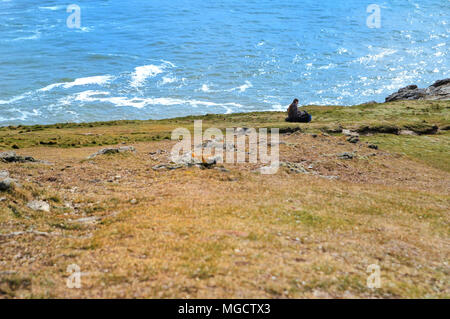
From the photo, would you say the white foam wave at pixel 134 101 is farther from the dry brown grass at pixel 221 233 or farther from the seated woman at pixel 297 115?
the dry brown grass at pixel 221 233

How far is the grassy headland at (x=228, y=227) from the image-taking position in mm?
13836

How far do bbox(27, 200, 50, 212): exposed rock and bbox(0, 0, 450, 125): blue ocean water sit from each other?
6877 cm

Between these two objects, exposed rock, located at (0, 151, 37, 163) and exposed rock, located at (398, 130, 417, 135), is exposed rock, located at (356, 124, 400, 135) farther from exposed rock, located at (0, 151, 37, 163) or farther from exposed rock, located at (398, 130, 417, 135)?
exposed rock, located at (0, 151, 37, 163)

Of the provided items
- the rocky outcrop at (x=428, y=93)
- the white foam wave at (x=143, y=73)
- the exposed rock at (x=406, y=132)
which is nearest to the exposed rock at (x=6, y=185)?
the exposed rock at (x=406, y=132)

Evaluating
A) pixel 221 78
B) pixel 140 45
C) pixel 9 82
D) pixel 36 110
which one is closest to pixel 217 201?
pixel 36 110

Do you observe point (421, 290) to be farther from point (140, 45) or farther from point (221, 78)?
point (140, 45)

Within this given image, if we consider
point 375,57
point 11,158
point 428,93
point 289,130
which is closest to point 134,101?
point 289,130

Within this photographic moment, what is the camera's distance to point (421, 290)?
14.2 meters

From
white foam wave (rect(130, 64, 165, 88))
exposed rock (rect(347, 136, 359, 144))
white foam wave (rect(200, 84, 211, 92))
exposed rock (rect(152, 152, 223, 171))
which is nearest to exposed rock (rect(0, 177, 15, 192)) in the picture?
exposed rock (rect(152, 152, 223, 171))

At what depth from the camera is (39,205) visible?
810 inches

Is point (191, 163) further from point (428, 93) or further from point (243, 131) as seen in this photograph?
point (428, 93)

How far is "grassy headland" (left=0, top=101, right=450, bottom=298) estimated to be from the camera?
45.4ft

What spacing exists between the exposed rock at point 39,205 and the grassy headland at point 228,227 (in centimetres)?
34

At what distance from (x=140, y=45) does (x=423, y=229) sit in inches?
4910
